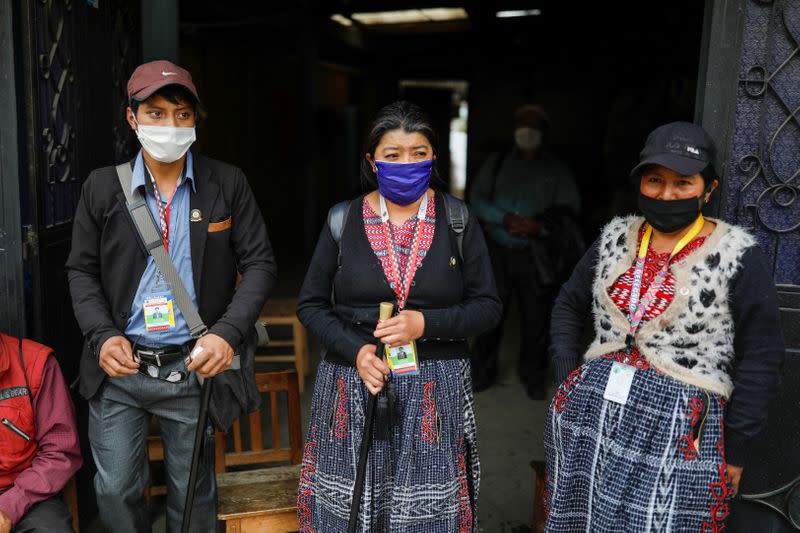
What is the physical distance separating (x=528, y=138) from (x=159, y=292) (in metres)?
3.07

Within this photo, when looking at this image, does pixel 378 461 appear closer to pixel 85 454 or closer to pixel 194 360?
pixel 194 360

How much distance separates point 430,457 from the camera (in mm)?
2182

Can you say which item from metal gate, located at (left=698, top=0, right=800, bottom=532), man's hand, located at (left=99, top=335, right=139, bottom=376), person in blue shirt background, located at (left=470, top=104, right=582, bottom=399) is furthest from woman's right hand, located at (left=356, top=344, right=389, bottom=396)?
person in blue shirt background, located at (left=470, top=104, right=582, bottom=399)

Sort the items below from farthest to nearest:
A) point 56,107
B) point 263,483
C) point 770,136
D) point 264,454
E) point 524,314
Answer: point 524,314, point 264,454, point 56,107, point 263,483, point 770,136

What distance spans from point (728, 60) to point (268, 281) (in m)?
1.85

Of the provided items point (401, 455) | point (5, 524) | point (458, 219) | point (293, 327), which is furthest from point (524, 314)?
point (5, 524)

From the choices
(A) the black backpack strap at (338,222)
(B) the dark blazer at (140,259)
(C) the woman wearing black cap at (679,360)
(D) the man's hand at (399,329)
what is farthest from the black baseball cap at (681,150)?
(B) the dark blazer at (140,259)

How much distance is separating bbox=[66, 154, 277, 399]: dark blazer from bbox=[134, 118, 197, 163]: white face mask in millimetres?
114

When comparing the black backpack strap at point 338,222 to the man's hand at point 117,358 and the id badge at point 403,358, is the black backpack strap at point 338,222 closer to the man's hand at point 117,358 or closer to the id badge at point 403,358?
the id badge at point 403,358

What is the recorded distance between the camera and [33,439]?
7.66 ft

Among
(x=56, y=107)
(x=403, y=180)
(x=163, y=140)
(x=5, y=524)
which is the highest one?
(x=56, y=107)

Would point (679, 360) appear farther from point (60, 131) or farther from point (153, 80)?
point (60, 131)

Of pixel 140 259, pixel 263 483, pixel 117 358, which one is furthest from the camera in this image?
pixel 263 483

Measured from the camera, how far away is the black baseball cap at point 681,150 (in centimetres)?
194
